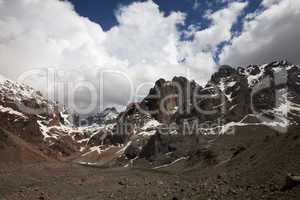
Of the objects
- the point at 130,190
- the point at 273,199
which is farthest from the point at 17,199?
the point at 273,199

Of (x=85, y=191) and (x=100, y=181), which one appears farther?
(x=100, y=181)

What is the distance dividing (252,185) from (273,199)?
17.7 feet

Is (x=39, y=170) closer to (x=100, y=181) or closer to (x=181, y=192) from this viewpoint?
(x=100, y=181)

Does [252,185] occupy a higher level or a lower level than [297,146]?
lower

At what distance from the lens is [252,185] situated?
2784 centimetres

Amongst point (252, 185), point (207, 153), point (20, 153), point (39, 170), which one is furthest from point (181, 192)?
point (207, 153)

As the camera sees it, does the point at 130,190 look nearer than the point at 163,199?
No

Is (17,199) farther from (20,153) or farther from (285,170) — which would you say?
(20,153)

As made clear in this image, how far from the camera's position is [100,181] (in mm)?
44844

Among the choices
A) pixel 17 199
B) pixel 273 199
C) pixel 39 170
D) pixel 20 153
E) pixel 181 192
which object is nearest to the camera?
pixel 273 199

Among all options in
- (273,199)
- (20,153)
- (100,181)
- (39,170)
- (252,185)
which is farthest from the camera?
(20,153)

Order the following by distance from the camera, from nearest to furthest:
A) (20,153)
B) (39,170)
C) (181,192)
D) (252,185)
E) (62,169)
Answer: (252,185)
(181,192)
(39,170)
(62,169)
(20,153)

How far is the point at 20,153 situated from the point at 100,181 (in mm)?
82242

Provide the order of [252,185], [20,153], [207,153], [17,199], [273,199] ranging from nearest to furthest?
[273,199], [252,185], [17,199], [20,153], [207,153]
